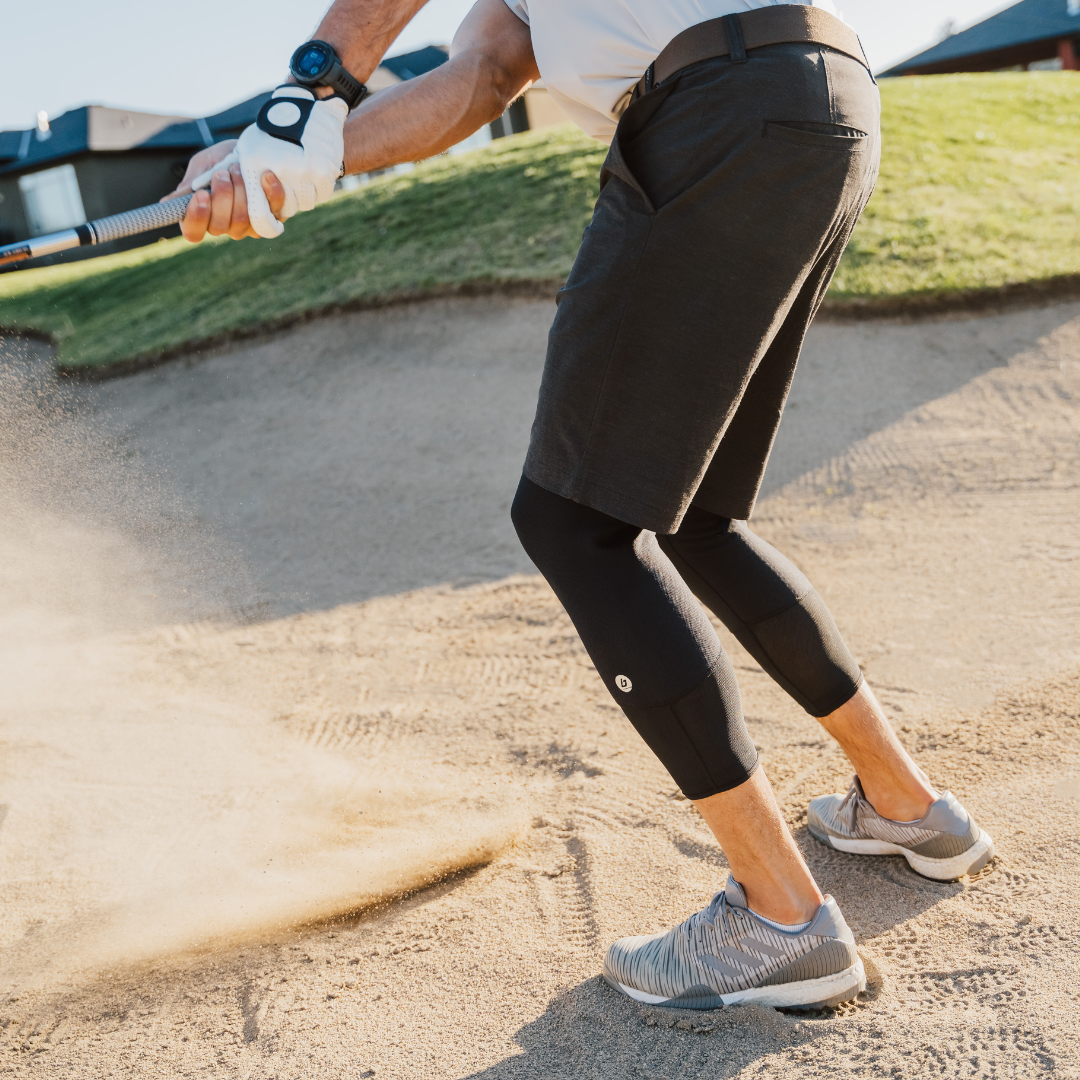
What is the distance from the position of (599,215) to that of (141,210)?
770mm

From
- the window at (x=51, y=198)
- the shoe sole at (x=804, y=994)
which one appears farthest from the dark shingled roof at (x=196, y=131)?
the shoe sole at (x=804, y=994)

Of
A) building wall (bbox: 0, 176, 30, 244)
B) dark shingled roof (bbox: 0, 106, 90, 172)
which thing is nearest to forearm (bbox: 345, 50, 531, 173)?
dark shingled roof (bbox: 0, 106, 90, 172)

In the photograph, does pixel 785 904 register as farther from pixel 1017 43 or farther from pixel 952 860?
pixel 1017 43

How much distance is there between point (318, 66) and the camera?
1.43 meters

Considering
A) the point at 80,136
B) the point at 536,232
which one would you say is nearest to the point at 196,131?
the point at 80,136

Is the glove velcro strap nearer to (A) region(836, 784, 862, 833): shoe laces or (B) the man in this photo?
(B) the man

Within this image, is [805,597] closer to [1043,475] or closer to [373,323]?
[1043,475]

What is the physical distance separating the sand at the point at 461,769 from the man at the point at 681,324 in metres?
0.21

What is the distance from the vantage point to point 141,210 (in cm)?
154

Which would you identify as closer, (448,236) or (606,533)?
(606,533)

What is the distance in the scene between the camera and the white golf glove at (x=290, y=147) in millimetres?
1397

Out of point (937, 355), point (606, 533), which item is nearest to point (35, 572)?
point (606, 533)

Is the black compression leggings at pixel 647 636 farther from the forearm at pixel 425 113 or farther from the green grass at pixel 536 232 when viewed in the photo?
the green grass at pixel 536 232

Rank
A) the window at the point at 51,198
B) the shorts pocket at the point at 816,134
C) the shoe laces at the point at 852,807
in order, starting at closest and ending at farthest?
1. the shorts pocket at the point at 816,134
2. the shoe laces at the point at 852,807
3. the window at the point at 51,198
